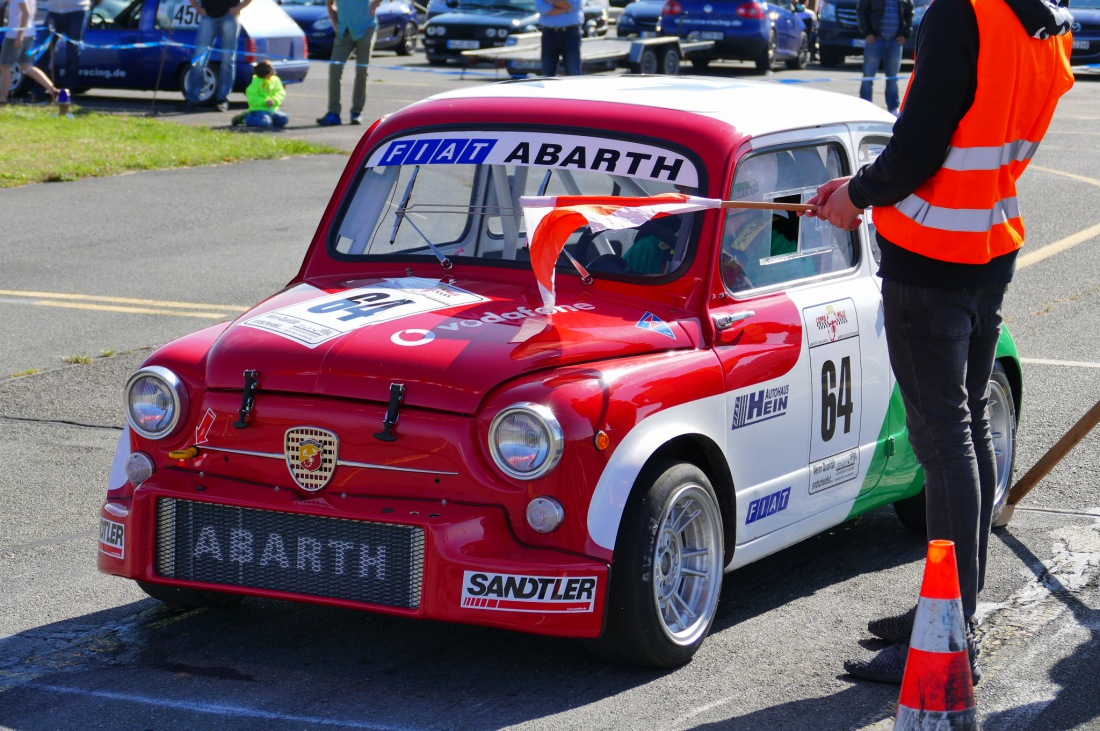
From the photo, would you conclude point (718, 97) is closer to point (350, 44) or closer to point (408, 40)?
point (350, 44)

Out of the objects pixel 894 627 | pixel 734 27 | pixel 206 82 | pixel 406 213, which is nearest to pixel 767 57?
pixel 734 27

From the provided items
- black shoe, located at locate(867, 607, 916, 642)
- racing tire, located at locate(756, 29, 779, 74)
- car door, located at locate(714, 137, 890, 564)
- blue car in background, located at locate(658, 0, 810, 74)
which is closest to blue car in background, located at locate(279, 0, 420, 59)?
blue car in background, located at locate(658, 0, 810, 74)

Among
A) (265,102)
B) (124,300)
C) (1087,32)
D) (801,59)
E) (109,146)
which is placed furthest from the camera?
(801,59)

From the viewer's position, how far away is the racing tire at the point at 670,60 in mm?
26031

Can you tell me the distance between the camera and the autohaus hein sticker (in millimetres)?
4598

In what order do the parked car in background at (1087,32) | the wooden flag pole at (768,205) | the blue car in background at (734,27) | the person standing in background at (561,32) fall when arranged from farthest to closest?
1. the blue car in background at (734,27)
2. the parked car in background at (1087,32)
3. the person standing in background at (561,32)
4. the wooden flag pole at (768,205)

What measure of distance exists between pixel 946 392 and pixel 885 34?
55.1 ft

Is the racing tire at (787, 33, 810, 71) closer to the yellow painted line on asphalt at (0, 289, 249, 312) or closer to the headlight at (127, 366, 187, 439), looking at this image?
the yellow painted line on asphalt at (0, 289, 249, 312)

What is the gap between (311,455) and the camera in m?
4.38

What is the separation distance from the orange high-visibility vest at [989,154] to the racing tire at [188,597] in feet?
7.60

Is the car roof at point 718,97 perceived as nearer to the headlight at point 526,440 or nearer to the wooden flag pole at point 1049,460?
the wooden flag pole at point 1049,460

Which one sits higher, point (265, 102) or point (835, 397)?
point (835, 397)

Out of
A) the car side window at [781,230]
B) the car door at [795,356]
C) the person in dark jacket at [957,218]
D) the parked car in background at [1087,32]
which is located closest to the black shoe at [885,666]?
the person in dark jacket at [957,218]

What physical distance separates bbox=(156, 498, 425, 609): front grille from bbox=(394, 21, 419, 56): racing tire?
27.9 metres
